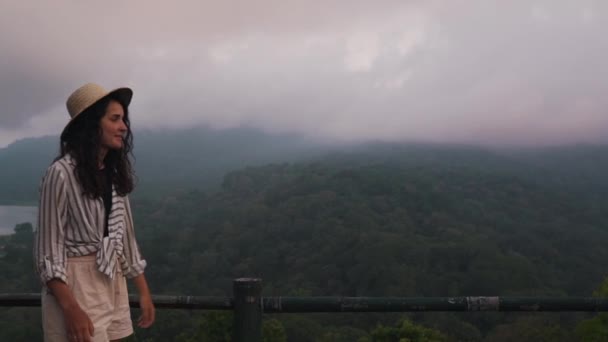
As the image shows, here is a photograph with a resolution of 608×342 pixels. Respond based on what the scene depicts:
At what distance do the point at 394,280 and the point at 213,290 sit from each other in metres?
16.0

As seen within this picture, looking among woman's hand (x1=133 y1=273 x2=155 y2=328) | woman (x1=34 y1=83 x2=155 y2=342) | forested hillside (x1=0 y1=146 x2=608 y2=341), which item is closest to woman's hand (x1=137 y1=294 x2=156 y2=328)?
woman's hand (x1=133 y1=273 x2=155 y2=328)

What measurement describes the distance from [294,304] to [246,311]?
0.72 ft

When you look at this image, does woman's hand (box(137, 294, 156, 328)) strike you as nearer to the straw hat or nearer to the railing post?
the railing post

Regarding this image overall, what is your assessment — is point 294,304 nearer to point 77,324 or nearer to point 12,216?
point 77,324

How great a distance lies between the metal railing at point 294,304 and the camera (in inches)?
89.0

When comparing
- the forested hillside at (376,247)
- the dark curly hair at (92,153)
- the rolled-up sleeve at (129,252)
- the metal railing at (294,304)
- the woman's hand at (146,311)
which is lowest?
the forested hillside at (376,247)

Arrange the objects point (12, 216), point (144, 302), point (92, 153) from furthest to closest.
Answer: point (12, 216), point (144, 302), point (92, 153)

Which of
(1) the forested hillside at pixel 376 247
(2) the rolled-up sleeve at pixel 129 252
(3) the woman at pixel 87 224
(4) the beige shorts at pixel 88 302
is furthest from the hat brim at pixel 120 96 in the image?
(1) the forested hillside at pixel 376 247

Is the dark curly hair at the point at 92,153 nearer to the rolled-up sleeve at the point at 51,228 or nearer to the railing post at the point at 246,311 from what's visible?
the rolled-up sleeve at the point at 51,228

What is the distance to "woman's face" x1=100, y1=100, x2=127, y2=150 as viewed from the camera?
181 centimetres

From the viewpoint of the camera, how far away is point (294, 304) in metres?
2.34

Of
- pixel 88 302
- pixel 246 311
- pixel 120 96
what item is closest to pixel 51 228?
pixel 88 302

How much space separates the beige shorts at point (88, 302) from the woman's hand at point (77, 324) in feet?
0.15

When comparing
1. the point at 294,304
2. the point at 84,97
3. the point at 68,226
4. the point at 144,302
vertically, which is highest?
the point at 84,97
